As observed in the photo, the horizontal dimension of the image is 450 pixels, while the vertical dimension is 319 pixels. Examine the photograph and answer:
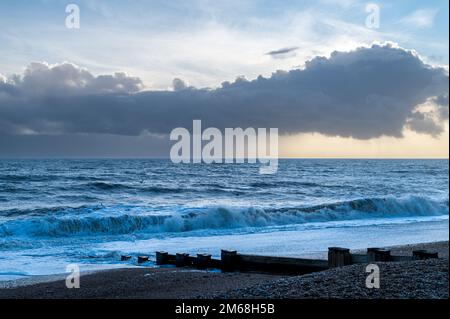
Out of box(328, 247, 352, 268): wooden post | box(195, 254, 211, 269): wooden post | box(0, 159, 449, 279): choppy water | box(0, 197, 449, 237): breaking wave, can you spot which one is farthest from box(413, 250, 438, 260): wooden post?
box(0, 197, 449, 237): breaking wave

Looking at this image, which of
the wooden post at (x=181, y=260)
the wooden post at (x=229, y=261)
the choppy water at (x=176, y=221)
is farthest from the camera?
the choppy water at (x=176, y=221)

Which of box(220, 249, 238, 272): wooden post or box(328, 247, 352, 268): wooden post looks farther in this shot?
box(220, 249, 238, 272): wooden post

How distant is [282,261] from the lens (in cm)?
1234

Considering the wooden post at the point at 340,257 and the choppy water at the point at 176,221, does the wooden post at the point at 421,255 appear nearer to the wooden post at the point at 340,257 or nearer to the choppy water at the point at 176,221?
the wooden post at the point at 340,257

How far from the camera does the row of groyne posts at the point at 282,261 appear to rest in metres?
11.4

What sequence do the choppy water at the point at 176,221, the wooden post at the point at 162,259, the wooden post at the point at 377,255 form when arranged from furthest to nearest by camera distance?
the choppy water at the point at 176,221 → the wooden post at the point at 162,259 → the wooden post at the point at 377,255

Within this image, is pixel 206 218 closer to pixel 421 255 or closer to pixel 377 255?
pixel 377 255

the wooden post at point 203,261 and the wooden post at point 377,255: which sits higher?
the wooden post at point 377,255

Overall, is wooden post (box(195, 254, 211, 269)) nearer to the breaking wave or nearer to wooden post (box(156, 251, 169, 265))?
wooden post (box(156, 251, 169, 265))

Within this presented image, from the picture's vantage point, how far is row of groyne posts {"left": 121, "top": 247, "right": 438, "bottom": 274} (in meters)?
11.4

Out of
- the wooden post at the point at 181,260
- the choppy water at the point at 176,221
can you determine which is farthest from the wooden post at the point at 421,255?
the choppy water at the point at 176,221
